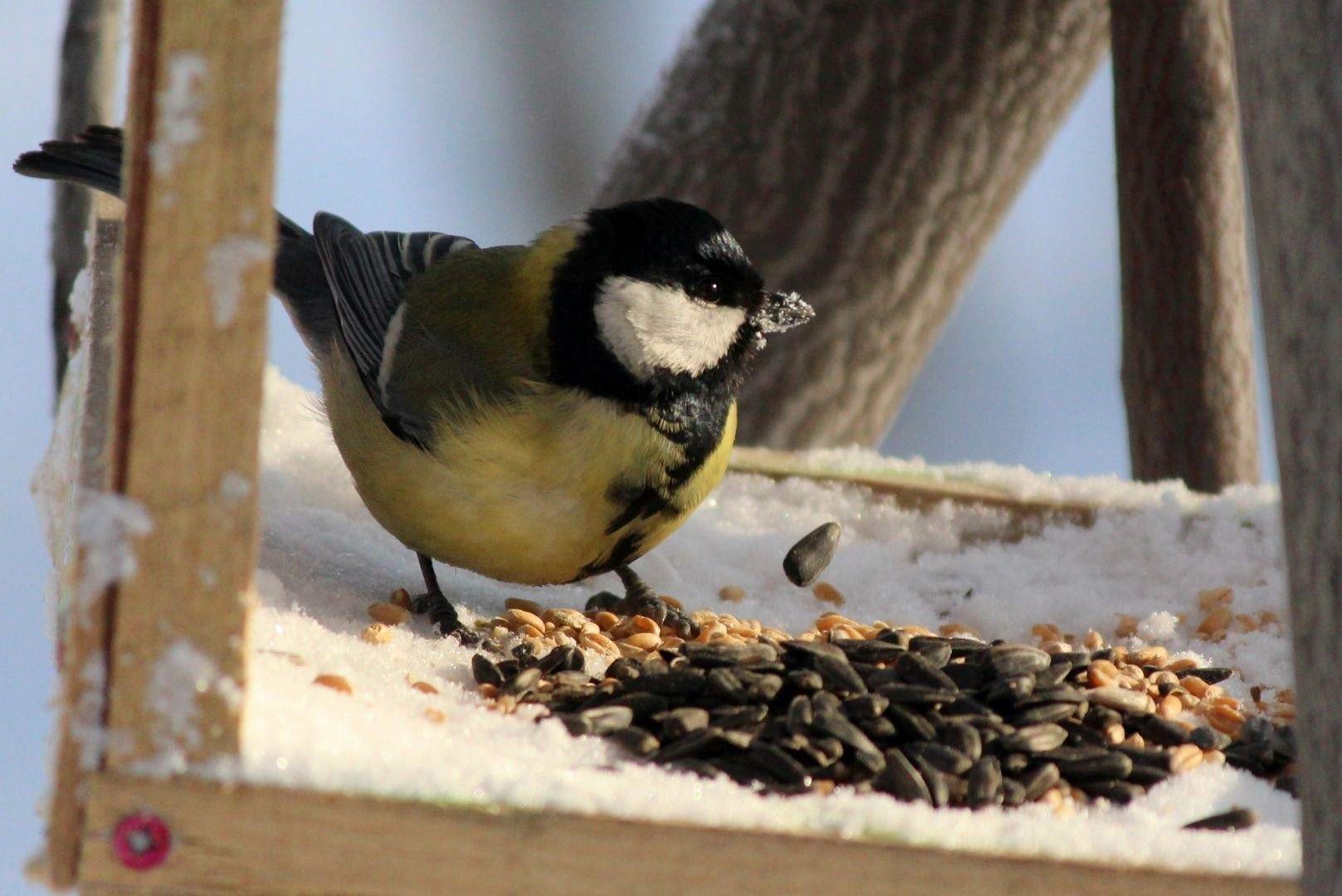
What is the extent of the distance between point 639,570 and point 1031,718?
94 centimetres

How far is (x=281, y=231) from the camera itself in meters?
2.71

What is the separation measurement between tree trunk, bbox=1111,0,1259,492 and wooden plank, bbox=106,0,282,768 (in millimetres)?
2449

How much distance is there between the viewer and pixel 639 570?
2.51 metres

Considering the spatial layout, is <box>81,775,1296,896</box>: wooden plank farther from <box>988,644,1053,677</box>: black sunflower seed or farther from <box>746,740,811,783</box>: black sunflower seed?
<box>988,644,1053,677</box>: black sunflower seed

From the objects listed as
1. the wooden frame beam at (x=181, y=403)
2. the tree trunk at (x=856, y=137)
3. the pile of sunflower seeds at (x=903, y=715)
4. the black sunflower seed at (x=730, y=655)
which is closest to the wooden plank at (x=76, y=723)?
the wooden frame beam at (x=181, y=403)

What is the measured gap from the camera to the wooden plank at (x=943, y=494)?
2643 mm

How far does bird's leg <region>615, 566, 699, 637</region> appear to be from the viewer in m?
2.13

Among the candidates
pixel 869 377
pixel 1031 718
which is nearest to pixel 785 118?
pixel 869 377

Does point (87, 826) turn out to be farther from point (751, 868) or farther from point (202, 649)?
point (751, 868)

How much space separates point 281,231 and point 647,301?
0.94 meters

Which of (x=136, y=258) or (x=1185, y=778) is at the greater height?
(x=136, y=258)

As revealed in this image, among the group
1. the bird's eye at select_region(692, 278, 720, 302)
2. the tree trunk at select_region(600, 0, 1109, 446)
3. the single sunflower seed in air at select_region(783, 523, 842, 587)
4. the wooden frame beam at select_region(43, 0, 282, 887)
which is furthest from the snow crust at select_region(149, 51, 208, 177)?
the tree trunk at select_region(600, 0, 1109, 446)

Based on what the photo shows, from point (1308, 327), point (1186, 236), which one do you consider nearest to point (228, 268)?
point (1308, 327)

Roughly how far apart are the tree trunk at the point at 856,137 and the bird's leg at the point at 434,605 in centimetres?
146
